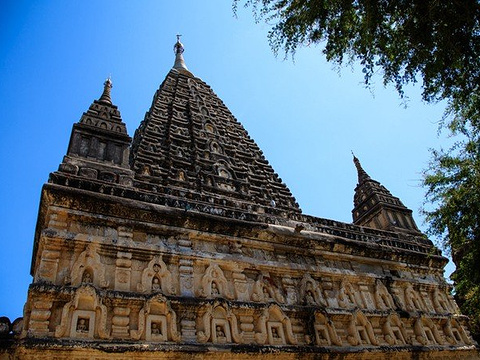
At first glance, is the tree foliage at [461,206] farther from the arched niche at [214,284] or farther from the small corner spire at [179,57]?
the small corner spire at [179,57]

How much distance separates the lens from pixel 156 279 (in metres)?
7.66

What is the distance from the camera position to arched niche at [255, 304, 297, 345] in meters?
7.89

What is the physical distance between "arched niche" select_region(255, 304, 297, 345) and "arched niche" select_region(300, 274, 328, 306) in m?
1.00

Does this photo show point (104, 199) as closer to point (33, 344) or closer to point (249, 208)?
point (33, 344)

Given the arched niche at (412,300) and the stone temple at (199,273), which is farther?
the arched niche at (412,300)

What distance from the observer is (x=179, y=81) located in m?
19.5

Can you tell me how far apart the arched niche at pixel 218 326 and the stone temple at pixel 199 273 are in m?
0.03

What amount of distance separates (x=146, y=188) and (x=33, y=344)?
14.1 ft

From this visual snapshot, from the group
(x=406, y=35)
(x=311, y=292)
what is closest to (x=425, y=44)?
(x=406, y=35)

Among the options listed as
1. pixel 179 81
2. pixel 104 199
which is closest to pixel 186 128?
pixel 179 81

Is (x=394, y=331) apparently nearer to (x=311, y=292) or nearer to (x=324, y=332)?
(x=324, y=332)

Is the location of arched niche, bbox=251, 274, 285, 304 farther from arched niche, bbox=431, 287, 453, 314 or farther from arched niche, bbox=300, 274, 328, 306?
arched niche, bbox=431, 287, 453, 314

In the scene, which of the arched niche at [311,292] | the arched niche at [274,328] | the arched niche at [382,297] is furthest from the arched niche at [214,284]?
the arched niche at [382,297]

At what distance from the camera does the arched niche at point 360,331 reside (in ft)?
29.6
